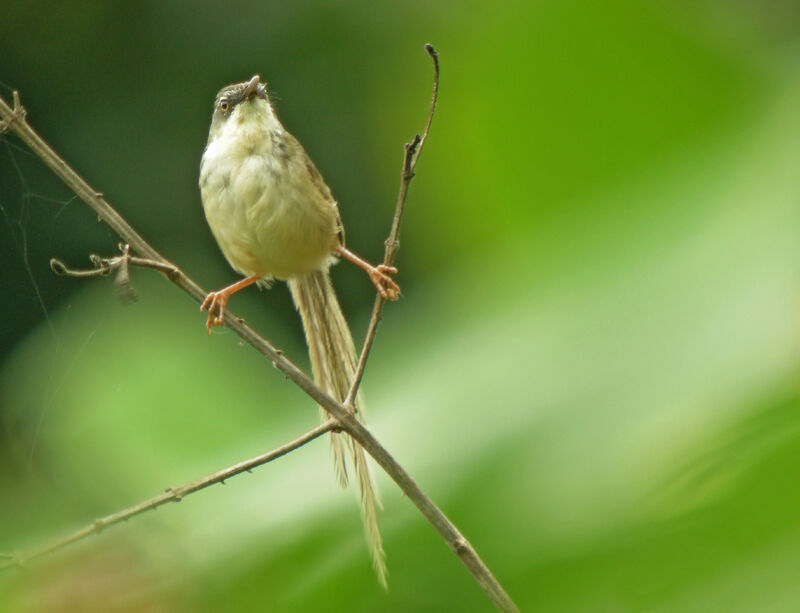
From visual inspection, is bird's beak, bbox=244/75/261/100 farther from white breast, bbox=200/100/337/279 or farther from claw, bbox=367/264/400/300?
claw, bbox=367/264/400/300

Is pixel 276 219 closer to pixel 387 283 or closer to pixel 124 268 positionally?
pixel 387 283

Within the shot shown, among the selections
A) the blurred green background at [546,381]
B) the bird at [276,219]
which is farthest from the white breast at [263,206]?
the blurred green background at [546,381]

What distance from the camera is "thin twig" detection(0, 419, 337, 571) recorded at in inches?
34.4

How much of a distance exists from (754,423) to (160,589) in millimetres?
423

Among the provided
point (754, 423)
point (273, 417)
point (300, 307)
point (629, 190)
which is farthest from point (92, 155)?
point (754, 423)

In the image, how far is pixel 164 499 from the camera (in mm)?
1115

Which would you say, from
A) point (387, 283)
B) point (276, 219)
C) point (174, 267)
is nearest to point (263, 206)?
point (276, 219)

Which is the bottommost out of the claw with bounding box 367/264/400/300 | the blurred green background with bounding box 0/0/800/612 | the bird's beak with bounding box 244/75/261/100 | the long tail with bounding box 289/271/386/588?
the blurred green background with bounding box 0/0/800/612

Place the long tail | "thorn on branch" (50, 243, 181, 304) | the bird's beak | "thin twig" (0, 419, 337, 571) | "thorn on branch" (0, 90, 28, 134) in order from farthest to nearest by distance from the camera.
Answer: the bird's beak → the long tail → "thorn on branch" (0, 90, 28, 134) → "thorn on branch" (50, 243, 181, 304) → "thin twig" (0, 419, 337, 571)

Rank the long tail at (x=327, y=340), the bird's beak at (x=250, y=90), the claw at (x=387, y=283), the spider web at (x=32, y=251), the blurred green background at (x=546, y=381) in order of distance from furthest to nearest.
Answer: the spider web at (x=32, y=251) → the bird's beak at (x=250, y=90) → the long tail at (x=327, y=340) → the claw at (x=387, y=283) → the blurred green background at (x=546, y=381)

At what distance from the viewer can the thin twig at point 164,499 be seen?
87 cm

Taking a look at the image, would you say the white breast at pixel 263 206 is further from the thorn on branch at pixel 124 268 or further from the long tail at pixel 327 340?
the thorn on branch at pixel 124 268

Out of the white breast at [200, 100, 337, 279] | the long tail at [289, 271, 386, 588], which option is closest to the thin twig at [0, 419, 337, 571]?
the long tail at [289, 271, 386, 588]

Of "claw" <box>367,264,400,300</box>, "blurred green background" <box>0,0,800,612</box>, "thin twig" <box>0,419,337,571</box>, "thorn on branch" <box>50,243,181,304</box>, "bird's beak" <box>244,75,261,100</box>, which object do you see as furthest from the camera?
"bird's beak" <box>244,75,261,100</box>
